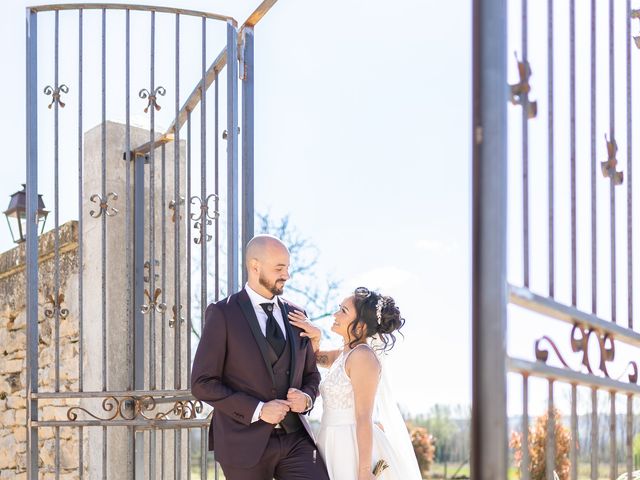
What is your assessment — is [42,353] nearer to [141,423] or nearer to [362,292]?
[141,423]

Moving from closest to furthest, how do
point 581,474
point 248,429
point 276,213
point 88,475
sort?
point 248,429 → point 88,475 → point 581,474 → point 276,213

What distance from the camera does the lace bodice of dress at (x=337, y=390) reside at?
4.94 m

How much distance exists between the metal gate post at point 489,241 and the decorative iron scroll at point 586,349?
0.71 ft

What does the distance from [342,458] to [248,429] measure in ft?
2.03

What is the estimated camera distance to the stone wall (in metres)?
6.77

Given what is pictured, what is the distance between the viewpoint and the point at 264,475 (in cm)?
451

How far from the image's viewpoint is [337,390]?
495cm

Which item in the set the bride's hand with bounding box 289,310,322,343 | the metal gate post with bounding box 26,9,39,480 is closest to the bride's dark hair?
the bride's hand with bounding box 289,310,322,343

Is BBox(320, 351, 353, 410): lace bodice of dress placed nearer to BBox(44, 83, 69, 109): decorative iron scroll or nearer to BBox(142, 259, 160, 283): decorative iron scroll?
BBox(142, 259, 160, 283): decorative iron scroll

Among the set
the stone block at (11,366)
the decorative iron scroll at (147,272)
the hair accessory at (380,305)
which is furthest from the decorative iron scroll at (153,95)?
the stone block at (11,366)

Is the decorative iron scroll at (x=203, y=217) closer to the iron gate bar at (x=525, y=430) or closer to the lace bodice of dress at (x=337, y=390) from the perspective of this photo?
the lace bodice of dress at (x=337, y=390)

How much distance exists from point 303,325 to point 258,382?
34 cm

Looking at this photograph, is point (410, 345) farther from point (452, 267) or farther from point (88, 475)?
point (88, 475)

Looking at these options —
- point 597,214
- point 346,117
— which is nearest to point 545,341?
point 597,214
